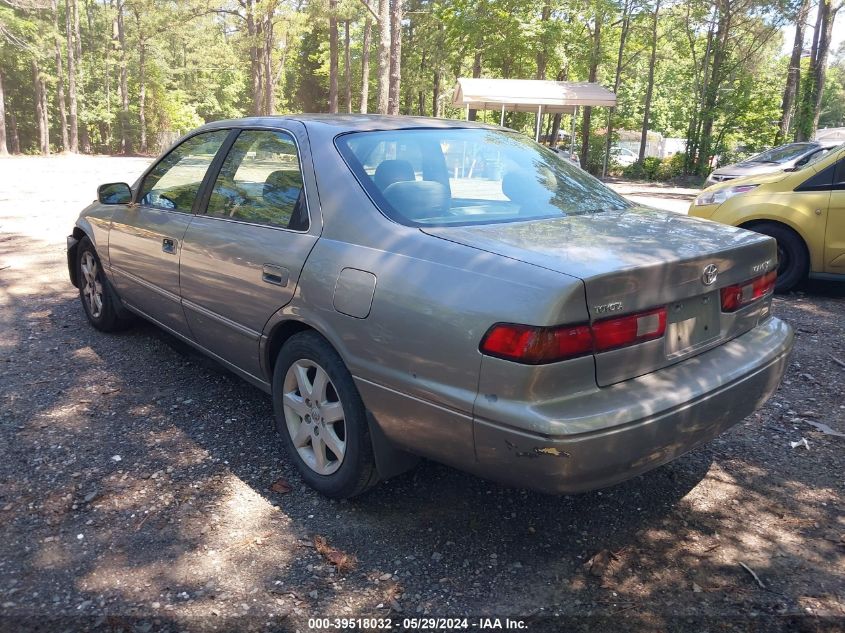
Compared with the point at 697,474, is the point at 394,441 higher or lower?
higher

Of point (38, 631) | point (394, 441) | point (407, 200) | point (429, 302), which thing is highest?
point (407, 200)

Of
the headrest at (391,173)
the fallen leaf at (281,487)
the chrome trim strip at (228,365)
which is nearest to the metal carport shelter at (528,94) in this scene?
the chrome trim strip at (228,365)

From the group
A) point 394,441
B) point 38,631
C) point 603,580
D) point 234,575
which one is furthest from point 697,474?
point 38,631

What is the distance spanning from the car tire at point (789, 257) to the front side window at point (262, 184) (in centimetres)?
520

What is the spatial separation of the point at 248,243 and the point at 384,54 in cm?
1855

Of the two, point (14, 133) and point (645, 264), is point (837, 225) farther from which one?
point (14, 133)

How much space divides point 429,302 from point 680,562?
1.46 m

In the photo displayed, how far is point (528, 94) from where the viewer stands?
2311 centimetres

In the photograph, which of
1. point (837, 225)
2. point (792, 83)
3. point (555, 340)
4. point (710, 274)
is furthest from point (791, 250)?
point (792, 83)

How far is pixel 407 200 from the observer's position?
2971 mm

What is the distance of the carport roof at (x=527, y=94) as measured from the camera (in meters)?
22.5

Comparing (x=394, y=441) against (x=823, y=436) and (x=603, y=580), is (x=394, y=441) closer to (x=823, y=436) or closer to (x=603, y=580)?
(x=603, y=580)

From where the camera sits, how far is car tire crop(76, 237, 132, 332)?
17.0 ft

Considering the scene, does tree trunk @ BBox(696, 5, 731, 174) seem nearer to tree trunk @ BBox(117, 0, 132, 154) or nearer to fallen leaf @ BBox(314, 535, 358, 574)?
fallen leaf @ BBox(314, 535, 358, 574)
